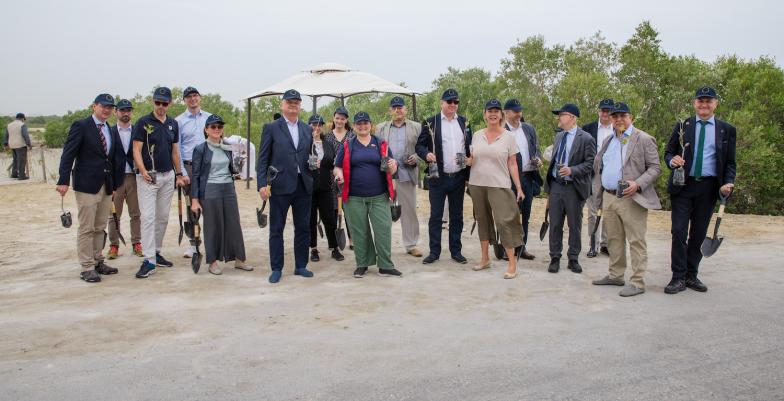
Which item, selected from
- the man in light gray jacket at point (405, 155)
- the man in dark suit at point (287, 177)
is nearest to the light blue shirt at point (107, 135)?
the man in dark suit at point (287, 177)

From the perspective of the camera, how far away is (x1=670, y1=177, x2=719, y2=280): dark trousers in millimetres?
6078

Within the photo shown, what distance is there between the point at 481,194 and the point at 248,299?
9.31ft

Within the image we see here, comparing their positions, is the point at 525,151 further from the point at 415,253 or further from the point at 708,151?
the point at 708,151

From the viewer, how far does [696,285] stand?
6141mm

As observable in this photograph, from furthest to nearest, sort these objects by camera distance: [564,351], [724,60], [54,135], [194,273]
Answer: [54,135], [724,60], [194,273], [564,351]

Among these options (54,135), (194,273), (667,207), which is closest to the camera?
(194,273)

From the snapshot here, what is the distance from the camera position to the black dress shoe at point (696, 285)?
6.11 metres

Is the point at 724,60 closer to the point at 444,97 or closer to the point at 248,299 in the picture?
the point at 444,97

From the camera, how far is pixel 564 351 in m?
4.44

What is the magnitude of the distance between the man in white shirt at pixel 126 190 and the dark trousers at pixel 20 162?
11542mm

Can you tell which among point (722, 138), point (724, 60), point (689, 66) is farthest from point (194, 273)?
point (724, 60)

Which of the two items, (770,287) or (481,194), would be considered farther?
(481,194)

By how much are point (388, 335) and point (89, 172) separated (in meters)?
3.84

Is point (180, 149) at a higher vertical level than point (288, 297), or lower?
higher
